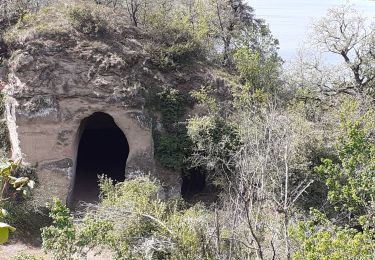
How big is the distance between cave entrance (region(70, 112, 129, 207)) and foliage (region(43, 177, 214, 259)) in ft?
20.2

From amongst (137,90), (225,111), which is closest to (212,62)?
(225,111)

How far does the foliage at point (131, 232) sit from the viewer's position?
9719 millimetres

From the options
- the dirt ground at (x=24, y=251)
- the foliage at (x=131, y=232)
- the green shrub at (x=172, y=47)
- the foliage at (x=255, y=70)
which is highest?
the green shrub at (x=172, y=47)

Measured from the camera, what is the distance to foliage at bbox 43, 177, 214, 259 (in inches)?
383

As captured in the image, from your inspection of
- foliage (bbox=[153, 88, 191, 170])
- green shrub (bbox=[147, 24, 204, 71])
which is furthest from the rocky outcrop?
green shrub (bbox=[147, 24, 204, 71])

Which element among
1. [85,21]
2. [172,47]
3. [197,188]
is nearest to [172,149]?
[197,188]

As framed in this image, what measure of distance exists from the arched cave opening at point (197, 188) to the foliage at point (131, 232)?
15.9ft

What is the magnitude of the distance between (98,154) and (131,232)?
10676mm

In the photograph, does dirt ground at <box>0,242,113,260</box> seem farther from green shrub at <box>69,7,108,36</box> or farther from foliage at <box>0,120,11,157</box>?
green shrub at <box>69,7,108,36</box>

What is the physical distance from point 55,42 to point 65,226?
8845 millimetres

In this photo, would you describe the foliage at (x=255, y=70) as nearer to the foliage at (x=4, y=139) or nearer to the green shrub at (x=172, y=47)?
the green shrub at (x=172, y=47)

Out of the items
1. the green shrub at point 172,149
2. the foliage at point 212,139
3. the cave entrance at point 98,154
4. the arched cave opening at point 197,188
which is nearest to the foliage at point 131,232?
the foliage at point 212,139

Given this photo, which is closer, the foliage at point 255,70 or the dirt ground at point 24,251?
the dirt ground at point 24,251

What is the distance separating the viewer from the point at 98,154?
21.4 meters
